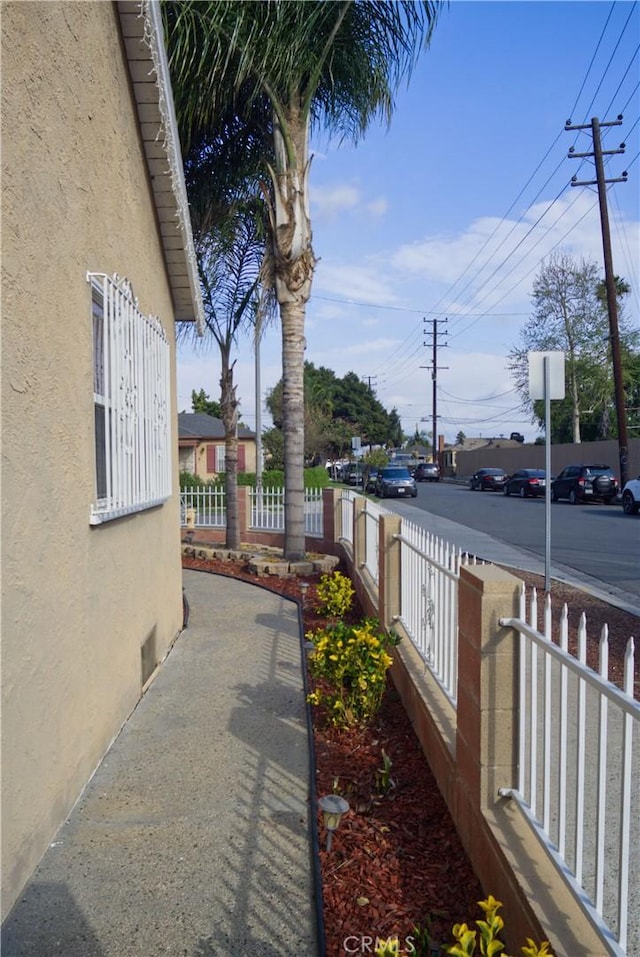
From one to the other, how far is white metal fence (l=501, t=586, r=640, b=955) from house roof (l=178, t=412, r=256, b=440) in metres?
33.1

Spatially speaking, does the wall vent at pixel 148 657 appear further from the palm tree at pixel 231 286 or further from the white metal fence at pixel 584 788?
the palm tree at pixel 231 286

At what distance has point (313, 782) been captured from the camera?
154 inches

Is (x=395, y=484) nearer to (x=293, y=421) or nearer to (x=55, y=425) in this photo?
(x=293, y=421)

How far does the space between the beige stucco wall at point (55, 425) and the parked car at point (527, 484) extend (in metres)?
30.0

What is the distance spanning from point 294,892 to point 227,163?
10173 mm

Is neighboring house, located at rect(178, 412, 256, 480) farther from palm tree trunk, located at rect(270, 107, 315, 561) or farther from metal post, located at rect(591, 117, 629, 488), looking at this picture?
palm tree trunk, located at rect(270, 107, 315, 561)

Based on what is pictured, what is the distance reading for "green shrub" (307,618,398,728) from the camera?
185 inches

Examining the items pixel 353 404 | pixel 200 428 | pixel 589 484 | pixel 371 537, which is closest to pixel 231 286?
pixel 371 537

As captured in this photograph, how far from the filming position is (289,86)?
9438 millimetres

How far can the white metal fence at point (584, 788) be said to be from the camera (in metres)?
2.06

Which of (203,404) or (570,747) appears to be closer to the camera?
(570,747)

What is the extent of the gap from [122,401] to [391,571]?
8.37 ft

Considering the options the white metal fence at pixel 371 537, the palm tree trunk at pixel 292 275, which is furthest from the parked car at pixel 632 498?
the white metal fence at pixel 371 537

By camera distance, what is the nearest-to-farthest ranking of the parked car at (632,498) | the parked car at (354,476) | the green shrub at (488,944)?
the green shrub at (488,944) → the parked car at (632,498) → the parked car at (354,476)
